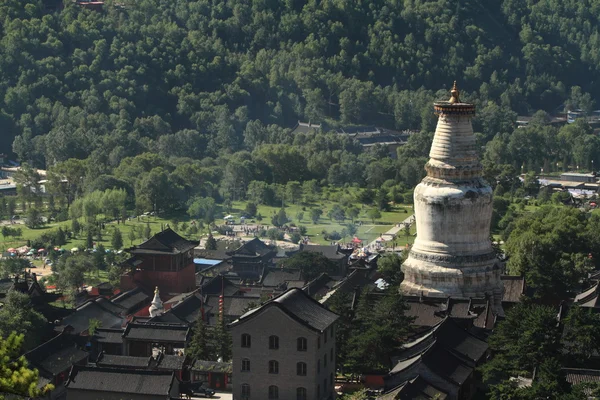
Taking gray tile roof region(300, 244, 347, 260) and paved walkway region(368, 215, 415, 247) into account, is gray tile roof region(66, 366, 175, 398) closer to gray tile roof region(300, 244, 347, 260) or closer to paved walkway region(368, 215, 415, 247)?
gray tile roof region(300, 244, 347, 260)

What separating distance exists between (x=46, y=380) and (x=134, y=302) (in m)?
13.3

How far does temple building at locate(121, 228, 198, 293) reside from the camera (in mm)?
61219

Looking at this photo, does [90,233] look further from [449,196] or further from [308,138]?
[308,138]

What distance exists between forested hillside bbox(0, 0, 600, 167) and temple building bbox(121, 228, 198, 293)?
130ft

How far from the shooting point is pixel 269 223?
83.4 metres

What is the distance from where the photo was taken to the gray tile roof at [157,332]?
49438 mm

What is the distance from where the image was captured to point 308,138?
367 ft

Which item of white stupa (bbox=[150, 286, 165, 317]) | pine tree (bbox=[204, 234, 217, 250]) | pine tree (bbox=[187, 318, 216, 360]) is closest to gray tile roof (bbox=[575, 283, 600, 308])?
pine tree (bbox=[187, 318, 216, 360])

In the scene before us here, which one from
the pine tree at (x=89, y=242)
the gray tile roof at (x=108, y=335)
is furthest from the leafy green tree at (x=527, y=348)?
the pine tree at (x=89, y=242)

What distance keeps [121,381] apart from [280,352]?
15.7 feet

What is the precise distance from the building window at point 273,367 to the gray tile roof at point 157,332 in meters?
7.65

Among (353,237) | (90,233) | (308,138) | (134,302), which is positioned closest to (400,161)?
(308,138)

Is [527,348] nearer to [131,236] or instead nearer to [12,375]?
[12,375]

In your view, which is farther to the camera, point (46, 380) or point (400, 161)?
point (400, 161)
